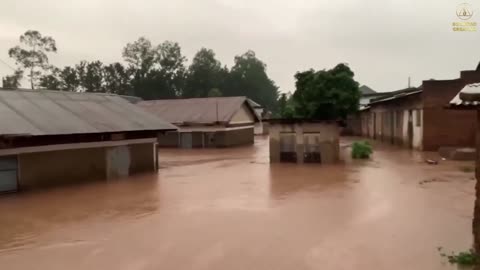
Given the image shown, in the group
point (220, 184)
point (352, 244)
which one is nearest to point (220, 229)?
point (352, 244)

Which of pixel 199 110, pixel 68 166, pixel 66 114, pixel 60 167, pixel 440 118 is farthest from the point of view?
pixel 199 110

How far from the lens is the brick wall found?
2390cm

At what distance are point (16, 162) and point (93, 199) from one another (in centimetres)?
306

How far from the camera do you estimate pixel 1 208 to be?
479 inches

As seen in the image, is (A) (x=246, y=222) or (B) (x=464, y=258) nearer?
(B) (x=464, y=258)

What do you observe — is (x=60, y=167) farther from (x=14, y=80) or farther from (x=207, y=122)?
(x=14, y=80)

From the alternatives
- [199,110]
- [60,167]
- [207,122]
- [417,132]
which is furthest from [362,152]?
[199,110]

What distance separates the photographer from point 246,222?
1014 cm

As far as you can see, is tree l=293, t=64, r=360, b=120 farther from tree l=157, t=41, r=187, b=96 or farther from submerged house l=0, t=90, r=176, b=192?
tree l=157, t=41, r=187, b=96

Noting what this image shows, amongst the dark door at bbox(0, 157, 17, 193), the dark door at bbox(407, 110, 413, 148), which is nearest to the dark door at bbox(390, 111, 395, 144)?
the dark door at bbox(407, 110, 413, 148)

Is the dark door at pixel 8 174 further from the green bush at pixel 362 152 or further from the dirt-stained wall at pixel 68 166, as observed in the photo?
the green bush at pixel 362 152

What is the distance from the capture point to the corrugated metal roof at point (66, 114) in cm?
1462

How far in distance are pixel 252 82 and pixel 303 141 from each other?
203 feet

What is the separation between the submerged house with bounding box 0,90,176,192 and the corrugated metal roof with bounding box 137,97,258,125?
13.1 m
